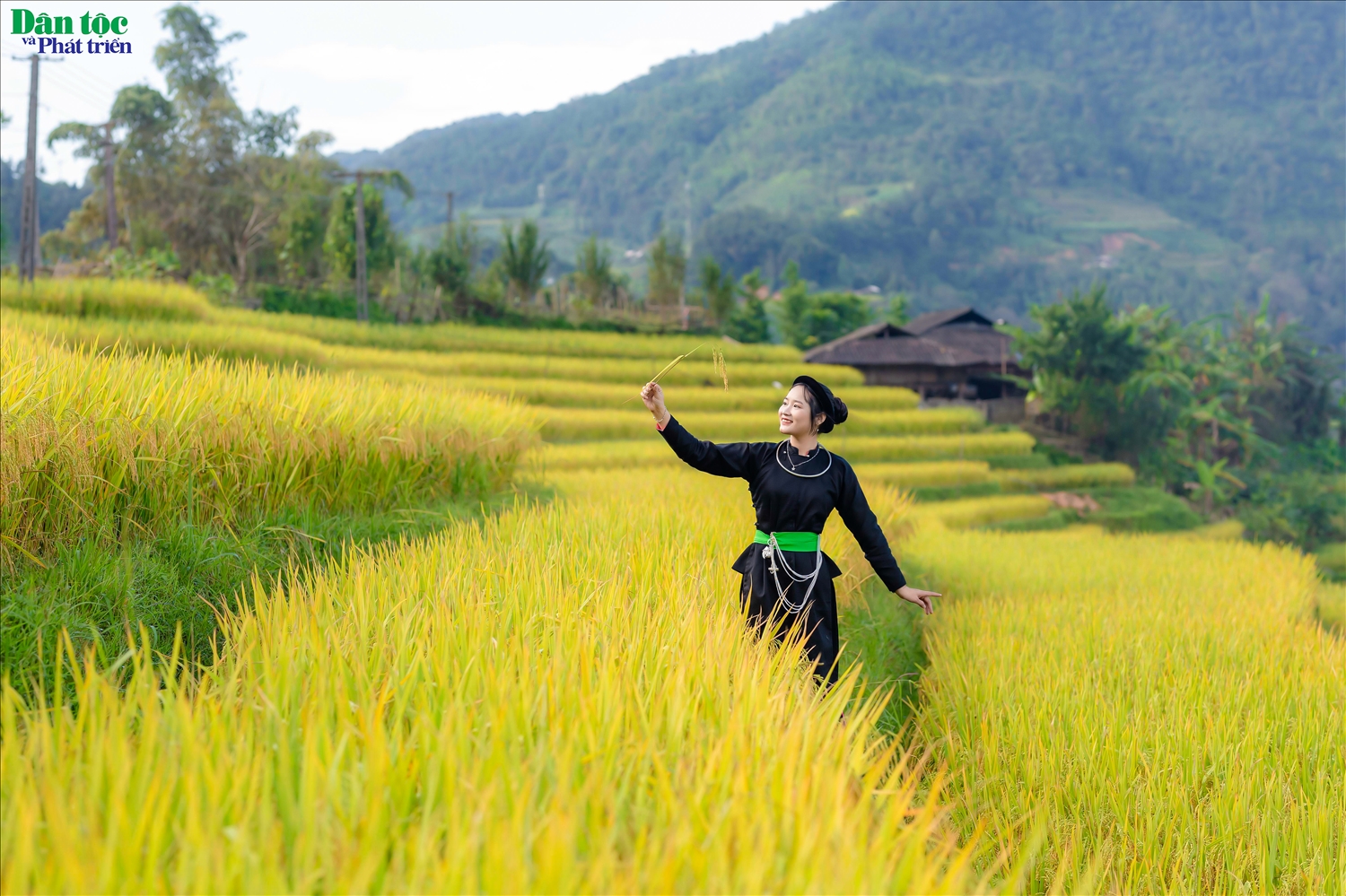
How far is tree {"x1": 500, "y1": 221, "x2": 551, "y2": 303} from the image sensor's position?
912 inches

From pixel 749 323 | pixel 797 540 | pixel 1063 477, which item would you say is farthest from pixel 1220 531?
pixel 797 540

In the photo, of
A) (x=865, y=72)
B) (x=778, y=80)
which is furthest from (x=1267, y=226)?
(x=778, y=80)

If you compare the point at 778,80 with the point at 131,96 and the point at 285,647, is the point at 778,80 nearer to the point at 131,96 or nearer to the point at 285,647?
the point at 131,96

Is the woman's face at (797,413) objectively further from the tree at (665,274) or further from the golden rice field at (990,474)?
the tree at (665,274)

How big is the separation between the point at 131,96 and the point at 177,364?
33573 mm

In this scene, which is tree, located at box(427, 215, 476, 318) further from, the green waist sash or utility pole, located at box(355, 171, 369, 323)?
the green waist sash

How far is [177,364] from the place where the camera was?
14.3ft

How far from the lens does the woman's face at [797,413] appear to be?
2959 mm

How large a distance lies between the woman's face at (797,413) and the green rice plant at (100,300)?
28.4 feet

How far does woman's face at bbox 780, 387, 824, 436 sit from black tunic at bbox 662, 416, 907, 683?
0.42ft

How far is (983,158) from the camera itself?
11819 centimetres

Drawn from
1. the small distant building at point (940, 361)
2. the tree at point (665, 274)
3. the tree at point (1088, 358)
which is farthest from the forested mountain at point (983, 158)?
the tree at point (1088, 358)

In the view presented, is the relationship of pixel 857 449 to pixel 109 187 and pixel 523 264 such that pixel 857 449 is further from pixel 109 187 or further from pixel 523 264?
pixel 109 187

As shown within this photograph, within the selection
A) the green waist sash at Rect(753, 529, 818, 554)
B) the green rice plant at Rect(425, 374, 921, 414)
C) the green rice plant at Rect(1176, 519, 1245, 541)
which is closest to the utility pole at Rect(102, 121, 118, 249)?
the green rice plant at Rect(425, 374, 921, 414)
